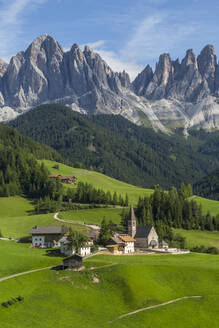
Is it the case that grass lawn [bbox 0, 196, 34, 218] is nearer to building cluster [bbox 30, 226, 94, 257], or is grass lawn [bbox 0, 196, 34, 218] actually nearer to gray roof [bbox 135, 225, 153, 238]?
building cluster [bbox 30, 226, 94, 257]

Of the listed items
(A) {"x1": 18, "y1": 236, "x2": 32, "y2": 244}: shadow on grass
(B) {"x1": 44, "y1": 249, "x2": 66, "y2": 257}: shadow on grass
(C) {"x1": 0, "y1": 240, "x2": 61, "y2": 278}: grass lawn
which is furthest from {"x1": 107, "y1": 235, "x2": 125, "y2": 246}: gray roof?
(A) {"x1": 18, "y1": 236, "x2": 32, "y2": 244}: shadow on grass

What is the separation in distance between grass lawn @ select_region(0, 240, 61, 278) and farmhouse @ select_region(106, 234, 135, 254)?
19.5 metres

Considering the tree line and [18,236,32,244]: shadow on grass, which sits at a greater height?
the tree line

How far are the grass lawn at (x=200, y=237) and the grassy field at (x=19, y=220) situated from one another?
38.9m

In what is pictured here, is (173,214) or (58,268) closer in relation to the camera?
(58,268)

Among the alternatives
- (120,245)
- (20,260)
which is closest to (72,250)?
(20,260)

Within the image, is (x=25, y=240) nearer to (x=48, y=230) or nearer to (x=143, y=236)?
(x=48, y=230)

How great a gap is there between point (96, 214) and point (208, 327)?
112831mm

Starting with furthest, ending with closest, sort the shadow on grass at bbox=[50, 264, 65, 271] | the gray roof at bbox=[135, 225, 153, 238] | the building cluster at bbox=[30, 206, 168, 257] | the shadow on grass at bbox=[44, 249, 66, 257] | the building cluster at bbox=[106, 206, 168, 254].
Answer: the gray roof at bbox=[135, 225, 153, 238]
the building cluster at bbox=[106, 206, 168, 254]
the building cluster at bbox=[30, 206, 168, 257]
the shadow on grass at bbox=[44, 249, 66, 257]
the shadow on grass at bbox=[50, 264, 65, 271]

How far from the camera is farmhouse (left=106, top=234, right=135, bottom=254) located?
124 m

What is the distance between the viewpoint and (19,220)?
165375 millimetres

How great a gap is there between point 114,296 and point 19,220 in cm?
9167

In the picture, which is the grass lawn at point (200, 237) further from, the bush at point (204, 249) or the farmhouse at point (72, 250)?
the farmhouse at point (72, 250)

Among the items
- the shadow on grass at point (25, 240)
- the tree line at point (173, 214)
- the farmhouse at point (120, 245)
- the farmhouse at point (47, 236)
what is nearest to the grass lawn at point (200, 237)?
the tree line at point (173, 214)
